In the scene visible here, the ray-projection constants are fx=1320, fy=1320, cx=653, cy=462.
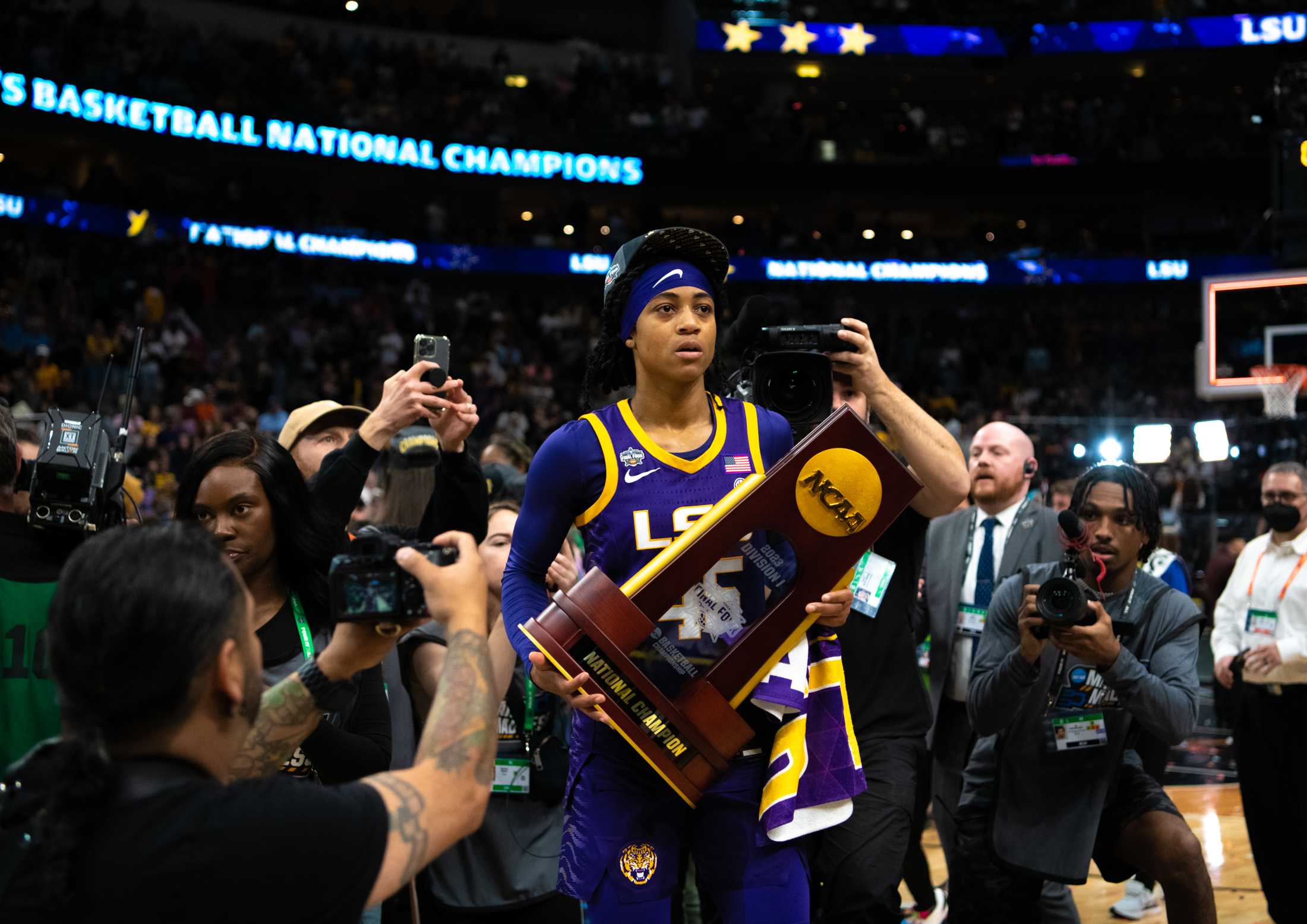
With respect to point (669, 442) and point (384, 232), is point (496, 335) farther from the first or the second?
point (669, 442)

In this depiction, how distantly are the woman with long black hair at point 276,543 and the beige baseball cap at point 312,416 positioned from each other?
4.65ft

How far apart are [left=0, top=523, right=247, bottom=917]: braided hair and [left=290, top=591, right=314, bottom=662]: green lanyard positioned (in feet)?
3.56

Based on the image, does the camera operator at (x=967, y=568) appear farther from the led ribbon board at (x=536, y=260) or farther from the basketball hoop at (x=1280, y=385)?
the led ribbon board at (x=536, y=260)

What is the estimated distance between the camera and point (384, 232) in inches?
976

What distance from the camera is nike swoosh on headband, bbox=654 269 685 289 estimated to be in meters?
3.18

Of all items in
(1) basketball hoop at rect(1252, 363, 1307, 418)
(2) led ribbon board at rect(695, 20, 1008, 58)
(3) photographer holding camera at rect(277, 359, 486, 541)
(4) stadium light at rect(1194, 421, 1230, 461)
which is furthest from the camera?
(2) led ribbon board at rect(695, 20, 1008, 58)

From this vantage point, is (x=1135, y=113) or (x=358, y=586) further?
(x=1135, y=113)

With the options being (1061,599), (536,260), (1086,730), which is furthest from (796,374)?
(536,260)

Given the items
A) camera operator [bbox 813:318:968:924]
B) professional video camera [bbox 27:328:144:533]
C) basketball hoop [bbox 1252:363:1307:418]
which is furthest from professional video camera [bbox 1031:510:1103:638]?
basketball hoop [bbox 1252:363:1307:418]

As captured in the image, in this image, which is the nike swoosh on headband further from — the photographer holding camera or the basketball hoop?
the basketball hoop

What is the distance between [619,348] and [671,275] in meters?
0.31

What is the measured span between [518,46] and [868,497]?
27483 millimetres


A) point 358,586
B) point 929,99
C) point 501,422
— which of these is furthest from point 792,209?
point 358,586

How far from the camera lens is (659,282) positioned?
318 centimetres
